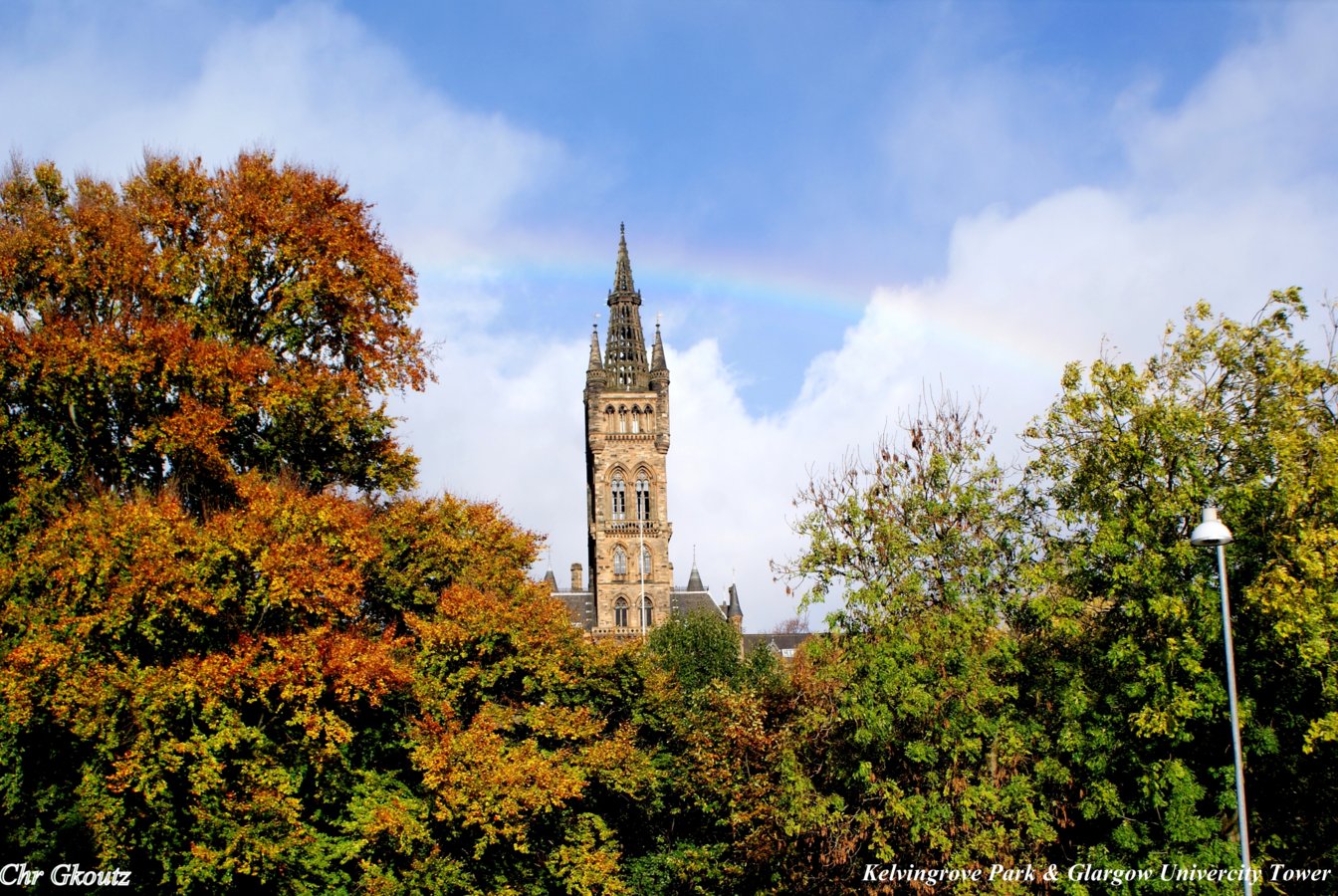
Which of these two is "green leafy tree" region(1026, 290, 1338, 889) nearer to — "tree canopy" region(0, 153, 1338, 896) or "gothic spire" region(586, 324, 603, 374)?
"tree canopy" region(0, 153, 1338, 896)

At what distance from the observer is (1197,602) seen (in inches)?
721

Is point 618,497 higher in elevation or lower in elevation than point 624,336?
lower

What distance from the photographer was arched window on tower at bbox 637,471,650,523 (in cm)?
9462

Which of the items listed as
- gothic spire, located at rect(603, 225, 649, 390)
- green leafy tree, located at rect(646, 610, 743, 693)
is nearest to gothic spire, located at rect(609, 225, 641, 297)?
gothic spire, located at rect(603, 225, 649, 390)

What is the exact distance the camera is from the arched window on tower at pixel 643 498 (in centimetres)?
9462

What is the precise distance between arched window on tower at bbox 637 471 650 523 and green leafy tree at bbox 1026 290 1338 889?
244ft

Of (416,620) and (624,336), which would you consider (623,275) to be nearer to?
(624,336)

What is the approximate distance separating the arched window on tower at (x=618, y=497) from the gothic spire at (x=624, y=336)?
9232mm

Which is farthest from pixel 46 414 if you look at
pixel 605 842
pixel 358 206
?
pixel 605 842

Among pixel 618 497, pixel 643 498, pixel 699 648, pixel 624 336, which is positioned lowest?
pixel 699 648

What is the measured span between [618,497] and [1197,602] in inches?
3092

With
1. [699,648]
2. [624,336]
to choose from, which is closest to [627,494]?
[624,336]

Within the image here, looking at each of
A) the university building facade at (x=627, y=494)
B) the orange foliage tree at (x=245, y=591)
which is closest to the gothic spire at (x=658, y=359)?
the university building facade at (x=627, y=494)

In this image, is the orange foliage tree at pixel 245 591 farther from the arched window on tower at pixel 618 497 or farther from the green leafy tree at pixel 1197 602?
the arched window on tower at pixel 618 497
